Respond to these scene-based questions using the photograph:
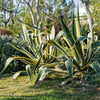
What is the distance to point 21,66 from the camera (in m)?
6.46

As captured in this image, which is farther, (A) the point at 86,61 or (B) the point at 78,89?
(A) the point at 86,61

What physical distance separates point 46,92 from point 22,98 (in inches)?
23.2

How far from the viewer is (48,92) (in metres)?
3.81

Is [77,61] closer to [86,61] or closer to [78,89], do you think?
[86,61]

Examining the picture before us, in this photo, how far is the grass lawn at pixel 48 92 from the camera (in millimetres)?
3471

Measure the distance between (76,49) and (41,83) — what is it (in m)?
1.38

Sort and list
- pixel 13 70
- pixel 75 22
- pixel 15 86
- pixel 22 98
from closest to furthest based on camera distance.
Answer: pixel 22 98
pixel 75 22
pixel 15 86
pixel 13 70

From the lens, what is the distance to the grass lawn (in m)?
3.47

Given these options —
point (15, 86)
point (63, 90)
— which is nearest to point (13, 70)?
point (15, 86)

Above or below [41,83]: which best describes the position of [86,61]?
above

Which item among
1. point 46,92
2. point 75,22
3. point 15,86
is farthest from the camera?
point 15,86

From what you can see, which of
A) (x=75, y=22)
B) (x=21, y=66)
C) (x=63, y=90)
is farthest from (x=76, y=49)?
(x=21, y=66)

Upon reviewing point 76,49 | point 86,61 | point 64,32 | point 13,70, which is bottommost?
point 13,70

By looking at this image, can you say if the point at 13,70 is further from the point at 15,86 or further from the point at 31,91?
the point at 31,91
